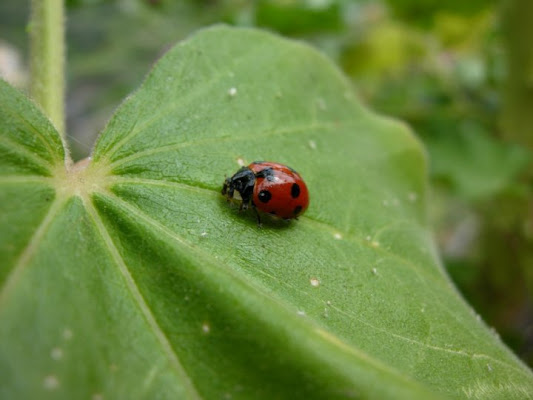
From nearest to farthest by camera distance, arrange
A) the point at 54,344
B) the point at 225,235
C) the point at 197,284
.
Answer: the point at 54,344, the point at 197,284, the point at 225,235

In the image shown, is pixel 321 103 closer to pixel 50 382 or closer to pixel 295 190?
pixel 295 190

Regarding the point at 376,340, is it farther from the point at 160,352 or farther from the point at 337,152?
the point at 337,152

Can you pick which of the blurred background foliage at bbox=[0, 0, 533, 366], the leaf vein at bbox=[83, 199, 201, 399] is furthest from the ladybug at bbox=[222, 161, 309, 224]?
the blurred background foliage at bbox=[0, 0, 533, 366]

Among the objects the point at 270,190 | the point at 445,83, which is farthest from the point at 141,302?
the point at 445,83

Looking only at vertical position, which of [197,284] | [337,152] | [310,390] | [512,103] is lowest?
[310,390]

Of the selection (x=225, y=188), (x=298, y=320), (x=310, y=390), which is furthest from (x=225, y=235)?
(x=310, y=390)

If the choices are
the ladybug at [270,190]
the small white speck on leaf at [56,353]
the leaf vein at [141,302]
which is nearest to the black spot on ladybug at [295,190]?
the ladybug at [270,190]

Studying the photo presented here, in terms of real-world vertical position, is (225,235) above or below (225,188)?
below

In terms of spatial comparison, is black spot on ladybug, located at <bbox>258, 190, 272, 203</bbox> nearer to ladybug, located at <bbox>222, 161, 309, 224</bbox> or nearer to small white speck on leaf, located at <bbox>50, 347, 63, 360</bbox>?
ladybug, located at <bbox>222, 161, 309, 224</bbox>
